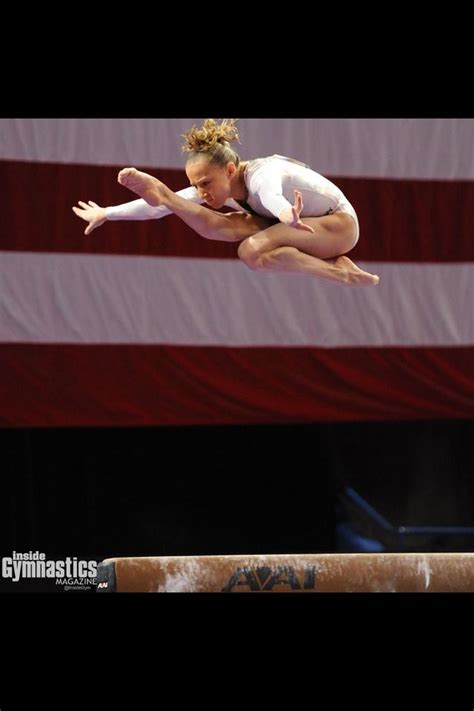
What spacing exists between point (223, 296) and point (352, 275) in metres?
2.20

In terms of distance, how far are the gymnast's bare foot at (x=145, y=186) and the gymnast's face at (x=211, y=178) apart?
0.44 feet

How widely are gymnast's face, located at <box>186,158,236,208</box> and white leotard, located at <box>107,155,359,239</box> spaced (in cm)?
9

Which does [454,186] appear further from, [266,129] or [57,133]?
[57,133]

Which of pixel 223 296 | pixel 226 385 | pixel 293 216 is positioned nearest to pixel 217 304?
pixel 223 296

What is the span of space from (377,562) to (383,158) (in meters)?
2.84

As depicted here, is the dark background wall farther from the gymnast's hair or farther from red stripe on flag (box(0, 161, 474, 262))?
the gymnast's hair

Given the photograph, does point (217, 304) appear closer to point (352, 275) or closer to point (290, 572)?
point (290, 572)

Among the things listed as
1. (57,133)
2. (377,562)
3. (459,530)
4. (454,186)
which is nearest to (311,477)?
(459,530)

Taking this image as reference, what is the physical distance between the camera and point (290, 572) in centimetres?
489

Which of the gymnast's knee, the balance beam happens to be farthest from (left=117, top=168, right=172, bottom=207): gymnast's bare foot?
the balance beam

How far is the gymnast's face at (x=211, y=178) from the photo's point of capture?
3865 millimetres

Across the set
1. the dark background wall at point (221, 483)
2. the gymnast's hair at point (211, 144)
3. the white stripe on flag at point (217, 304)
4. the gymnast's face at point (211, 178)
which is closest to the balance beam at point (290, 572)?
the dark background wall at point (221, 483)

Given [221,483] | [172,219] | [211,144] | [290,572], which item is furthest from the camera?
[221,483]

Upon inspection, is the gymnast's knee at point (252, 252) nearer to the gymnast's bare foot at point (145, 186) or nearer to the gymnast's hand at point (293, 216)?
the gymnast's hand at point (293, 216)
